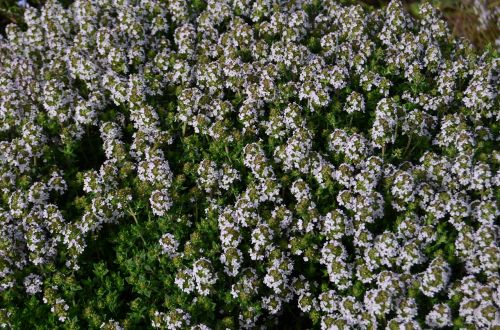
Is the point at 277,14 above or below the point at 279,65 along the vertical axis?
above

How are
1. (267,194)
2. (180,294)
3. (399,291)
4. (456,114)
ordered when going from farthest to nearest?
(456,114) → (267,194) → (180,294) → (399,291)

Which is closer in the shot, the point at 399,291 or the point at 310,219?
the point at 399,291

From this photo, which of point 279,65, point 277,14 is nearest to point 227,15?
point 277,14

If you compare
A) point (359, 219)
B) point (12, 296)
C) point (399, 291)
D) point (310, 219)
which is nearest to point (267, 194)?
point (310, 219)

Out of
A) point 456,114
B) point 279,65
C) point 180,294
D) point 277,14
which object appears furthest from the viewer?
point 277,14

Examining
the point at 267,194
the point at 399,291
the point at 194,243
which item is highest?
the point at 267,194

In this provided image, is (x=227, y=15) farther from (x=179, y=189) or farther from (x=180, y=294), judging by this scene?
(x=180, y=294)
